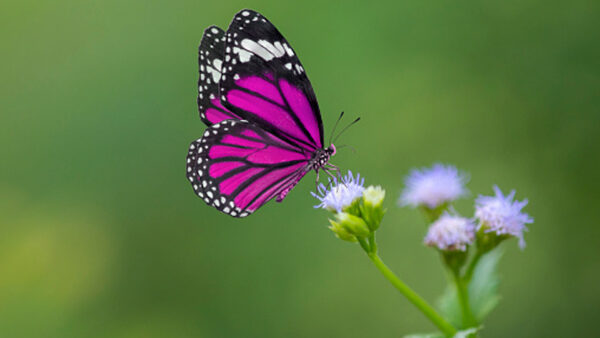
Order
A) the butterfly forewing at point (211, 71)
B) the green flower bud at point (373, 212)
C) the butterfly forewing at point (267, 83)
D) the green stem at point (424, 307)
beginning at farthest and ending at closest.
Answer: the butterfly forewing at point (211, 71) < the butterfly forewing at point (267, 83) < the green flower bud at point (373, 212) < the green stem at point (424, 307)

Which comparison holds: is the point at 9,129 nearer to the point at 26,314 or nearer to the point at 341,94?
the point at 26,314

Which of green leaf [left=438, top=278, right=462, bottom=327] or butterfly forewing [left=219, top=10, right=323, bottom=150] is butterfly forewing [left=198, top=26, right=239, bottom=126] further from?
green leaf [left=438, top=278, right=462, bottom=327]

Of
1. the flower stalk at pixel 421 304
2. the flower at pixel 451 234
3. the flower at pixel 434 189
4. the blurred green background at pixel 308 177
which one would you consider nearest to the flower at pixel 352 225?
the flower stalk at pixel 421 304

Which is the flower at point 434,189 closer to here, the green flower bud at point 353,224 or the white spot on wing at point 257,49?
the green flower bud at point 353,224

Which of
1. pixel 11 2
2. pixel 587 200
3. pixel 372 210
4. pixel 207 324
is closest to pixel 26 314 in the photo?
pixel 207 324

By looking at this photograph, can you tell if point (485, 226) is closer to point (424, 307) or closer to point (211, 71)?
point (424, 307)

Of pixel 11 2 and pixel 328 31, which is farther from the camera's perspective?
pixel 11 2

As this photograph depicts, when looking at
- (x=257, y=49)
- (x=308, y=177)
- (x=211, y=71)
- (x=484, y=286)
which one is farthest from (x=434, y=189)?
(x=308, y=177)

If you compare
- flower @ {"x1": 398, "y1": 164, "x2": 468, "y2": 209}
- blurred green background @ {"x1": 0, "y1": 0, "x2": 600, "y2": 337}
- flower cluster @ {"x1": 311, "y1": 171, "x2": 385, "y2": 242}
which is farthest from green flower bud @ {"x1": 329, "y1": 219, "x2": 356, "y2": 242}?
blurred green background @ {"x1": 0, "y1": 0, "x2": 600, "y2": 337}
